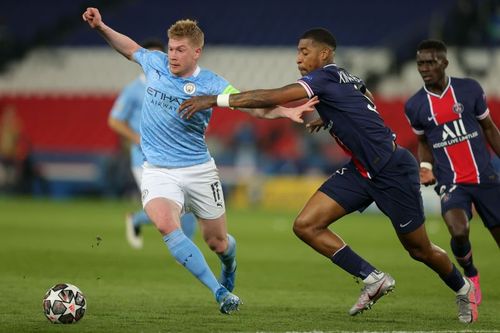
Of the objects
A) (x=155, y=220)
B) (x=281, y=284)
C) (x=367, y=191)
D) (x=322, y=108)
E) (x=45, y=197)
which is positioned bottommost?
(x=45, y=197)

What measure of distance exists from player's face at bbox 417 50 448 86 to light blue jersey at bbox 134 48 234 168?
192cm

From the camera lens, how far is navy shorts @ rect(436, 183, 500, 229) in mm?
9516

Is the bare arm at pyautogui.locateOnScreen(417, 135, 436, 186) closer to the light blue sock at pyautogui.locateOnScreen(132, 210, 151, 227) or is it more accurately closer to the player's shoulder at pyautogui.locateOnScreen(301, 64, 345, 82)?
the player's shoulder at pyautogui.locateOnScreen(301, 64, 345, 82)

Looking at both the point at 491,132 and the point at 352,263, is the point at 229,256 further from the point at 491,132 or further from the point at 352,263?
the point at 491,132

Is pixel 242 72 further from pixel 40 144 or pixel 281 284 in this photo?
pixel 281 284

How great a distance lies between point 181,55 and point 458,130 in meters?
2.74

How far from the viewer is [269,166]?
26.5 metres

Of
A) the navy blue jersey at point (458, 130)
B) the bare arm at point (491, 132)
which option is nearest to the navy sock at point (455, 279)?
the navy blue jersey at point (458, 130)

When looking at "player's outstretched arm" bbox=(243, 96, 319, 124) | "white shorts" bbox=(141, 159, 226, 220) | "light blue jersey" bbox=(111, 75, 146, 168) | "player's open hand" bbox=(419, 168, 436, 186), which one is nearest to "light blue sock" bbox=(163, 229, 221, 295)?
"white shorts" bbox=(141, 159, 226, 220)

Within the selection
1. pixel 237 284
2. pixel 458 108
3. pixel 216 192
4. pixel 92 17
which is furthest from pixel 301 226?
pixel 237 284


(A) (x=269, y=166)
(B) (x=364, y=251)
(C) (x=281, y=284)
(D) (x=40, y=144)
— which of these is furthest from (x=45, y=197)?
(C) (x=281, y=284)

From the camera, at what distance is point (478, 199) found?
960 centimetres

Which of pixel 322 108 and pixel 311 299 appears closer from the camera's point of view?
pixel 322 108

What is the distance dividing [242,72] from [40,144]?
20.6ft
